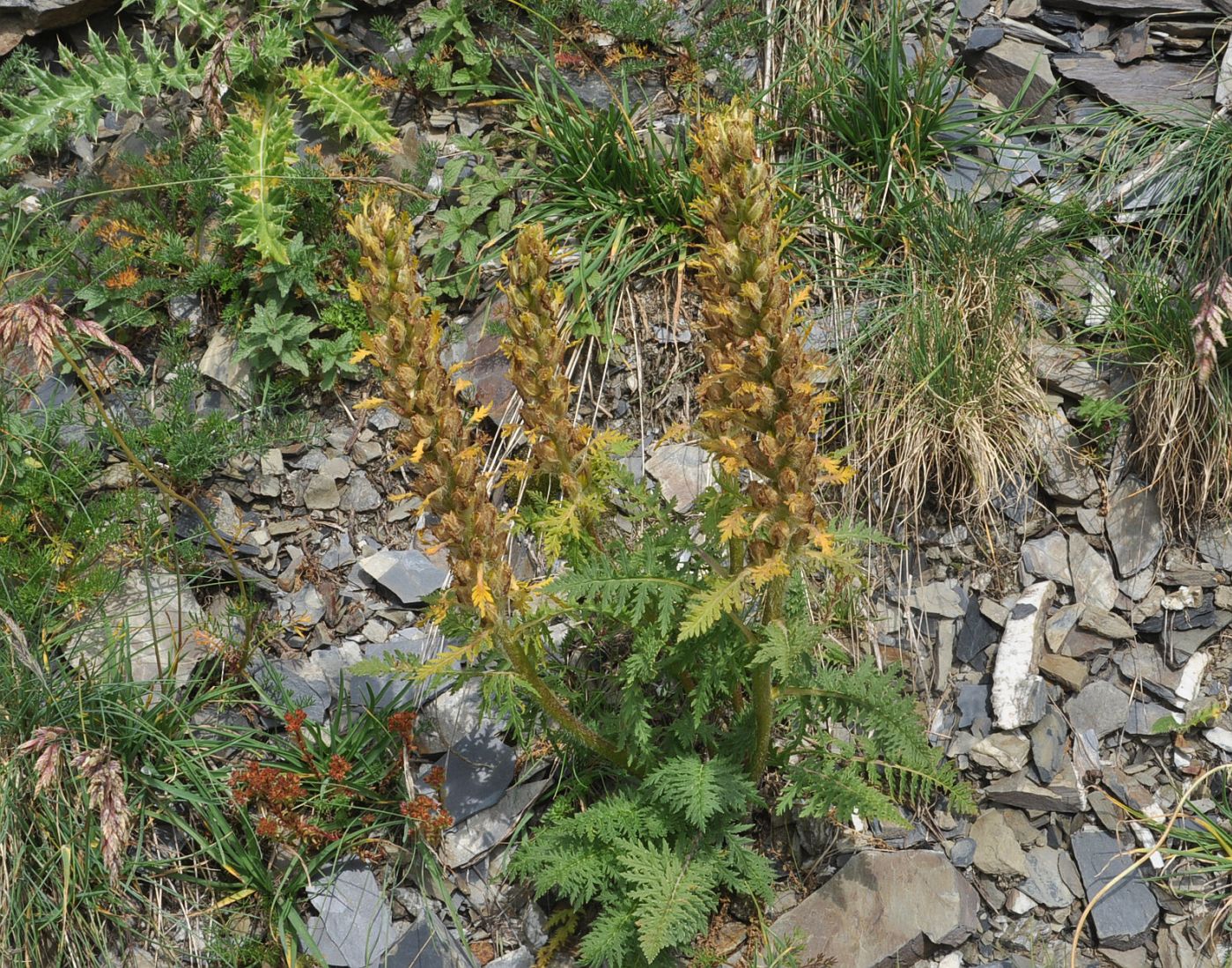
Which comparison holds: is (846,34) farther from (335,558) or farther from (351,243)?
(335,558)

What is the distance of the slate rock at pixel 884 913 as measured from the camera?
339cm

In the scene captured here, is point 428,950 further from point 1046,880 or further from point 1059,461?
point 1059,461

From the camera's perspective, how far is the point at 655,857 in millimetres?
3082

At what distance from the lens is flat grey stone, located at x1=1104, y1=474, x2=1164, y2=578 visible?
156 inches

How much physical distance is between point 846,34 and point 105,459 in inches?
147

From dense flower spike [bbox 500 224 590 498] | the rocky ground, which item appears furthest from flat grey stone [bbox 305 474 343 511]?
dense flower spike [bbox 500 224 590 498]

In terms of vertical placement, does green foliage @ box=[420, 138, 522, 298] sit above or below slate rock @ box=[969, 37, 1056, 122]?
below

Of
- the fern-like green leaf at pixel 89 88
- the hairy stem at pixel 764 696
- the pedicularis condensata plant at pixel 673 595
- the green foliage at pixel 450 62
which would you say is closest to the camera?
the pedicularis condensata plant at pixel 673 595

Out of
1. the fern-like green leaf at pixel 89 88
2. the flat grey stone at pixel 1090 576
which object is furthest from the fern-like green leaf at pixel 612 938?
the fern-like green leaf at pixel 89 88

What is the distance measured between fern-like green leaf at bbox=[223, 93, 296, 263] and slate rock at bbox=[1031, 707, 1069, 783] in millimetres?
3435

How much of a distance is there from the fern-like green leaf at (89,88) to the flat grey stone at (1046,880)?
470cm

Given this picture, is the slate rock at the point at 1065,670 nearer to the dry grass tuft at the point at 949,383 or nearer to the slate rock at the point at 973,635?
the slate rock at the point at 973,635

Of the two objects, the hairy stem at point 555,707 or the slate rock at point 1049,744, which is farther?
the slate rock at point 1049,744

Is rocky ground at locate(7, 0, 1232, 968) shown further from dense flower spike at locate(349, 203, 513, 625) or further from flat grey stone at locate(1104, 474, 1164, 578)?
dense flower spike at locate(349, 203, 513, 625)
